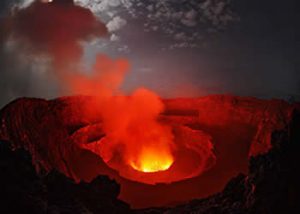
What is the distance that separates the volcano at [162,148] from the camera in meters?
13.7

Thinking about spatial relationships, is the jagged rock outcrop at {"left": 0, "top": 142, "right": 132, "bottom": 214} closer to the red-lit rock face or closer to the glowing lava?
the red-lit rock face

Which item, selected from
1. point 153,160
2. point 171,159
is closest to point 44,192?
point 153,160

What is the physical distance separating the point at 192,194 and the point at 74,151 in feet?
25.6

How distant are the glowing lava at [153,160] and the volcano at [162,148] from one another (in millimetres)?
81

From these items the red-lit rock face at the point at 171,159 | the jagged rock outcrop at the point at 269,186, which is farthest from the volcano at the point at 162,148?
the jagged rock outcrop at the point at 269,186

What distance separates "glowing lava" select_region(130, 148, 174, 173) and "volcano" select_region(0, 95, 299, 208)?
81 millimetres

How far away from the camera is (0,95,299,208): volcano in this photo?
13711 millimetres

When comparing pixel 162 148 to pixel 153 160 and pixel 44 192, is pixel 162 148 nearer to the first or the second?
pixel 153 160

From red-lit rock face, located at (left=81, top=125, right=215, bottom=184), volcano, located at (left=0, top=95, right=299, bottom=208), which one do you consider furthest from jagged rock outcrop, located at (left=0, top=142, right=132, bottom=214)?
red-lit rock face, located at (left=81, top=125, right=215, bottom=184)

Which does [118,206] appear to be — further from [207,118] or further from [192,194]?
[207,118]

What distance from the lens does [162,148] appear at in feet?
76.3

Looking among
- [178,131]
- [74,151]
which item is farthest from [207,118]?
[74,151]

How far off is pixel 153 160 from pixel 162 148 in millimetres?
1317

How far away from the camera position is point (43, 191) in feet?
22.6
